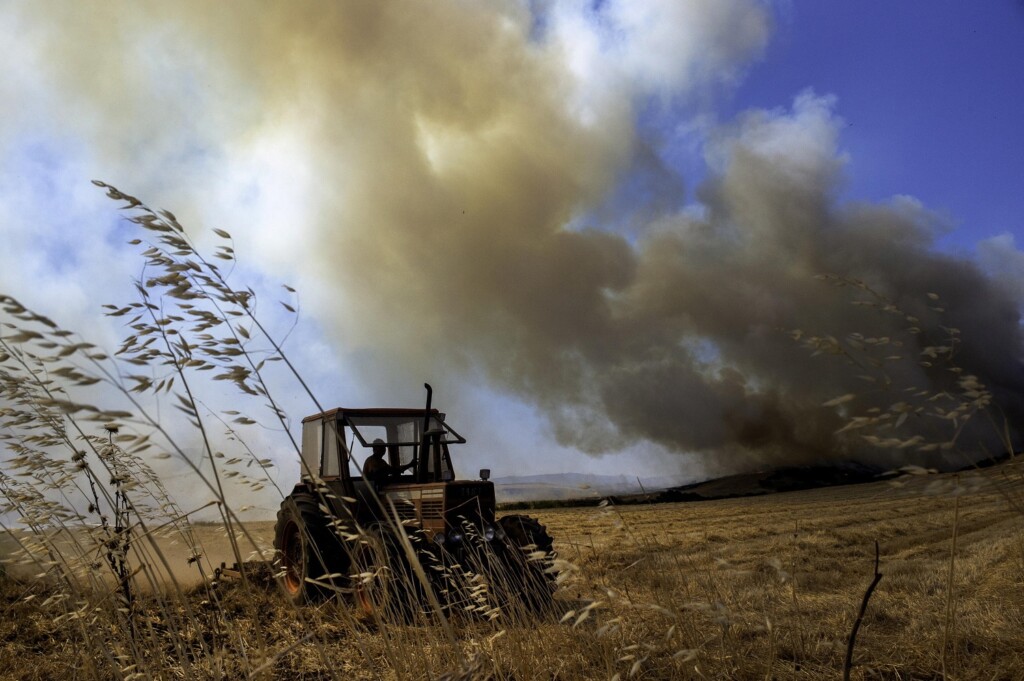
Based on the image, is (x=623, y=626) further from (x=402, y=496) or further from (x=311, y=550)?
(x=311, y=550)

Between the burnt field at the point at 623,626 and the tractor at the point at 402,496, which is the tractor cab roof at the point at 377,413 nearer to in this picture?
the tractor at the point at 402,496

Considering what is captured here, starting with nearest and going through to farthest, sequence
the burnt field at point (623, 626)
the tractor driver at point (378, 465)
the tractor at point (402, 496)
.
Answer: the burnt field at point (623, 626) → the tractor at point (402, 496) → the tractor driver at point (378, 465)

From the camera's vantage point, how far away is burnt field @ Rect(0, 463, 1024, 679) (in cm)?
265

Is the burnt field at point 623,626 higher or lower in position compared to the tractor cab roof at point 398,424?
lower

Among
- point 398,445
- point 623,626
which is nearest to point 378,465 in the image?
point 398,445

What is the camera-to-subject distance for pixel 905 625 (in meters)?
4.86

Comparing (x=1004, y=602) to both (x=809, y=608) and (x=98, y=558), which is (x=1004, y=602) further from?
(x=98, y=558)

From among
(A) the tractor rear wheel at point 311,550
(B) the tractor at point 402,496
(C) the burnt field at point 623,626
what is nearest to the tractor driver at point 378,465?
(B) the tractor at point 402,496

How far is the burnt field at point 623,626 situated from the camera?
104 inches

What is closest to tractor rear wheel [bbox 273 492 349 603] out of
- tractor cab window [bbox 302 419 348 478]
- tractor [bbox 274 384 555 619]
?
tractor [bbox 274 384 555 619]

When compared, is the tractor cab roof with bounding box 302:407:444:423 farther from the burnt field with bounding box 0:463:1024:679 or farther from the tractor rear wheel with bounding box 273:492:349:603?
the burnt field with bounding box 0:463:1024:679

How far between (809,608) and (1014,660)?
2.09 m

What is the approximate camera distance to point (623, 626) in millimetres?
3355

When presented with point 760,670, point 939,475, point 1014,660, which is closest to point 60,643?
point 760,670
